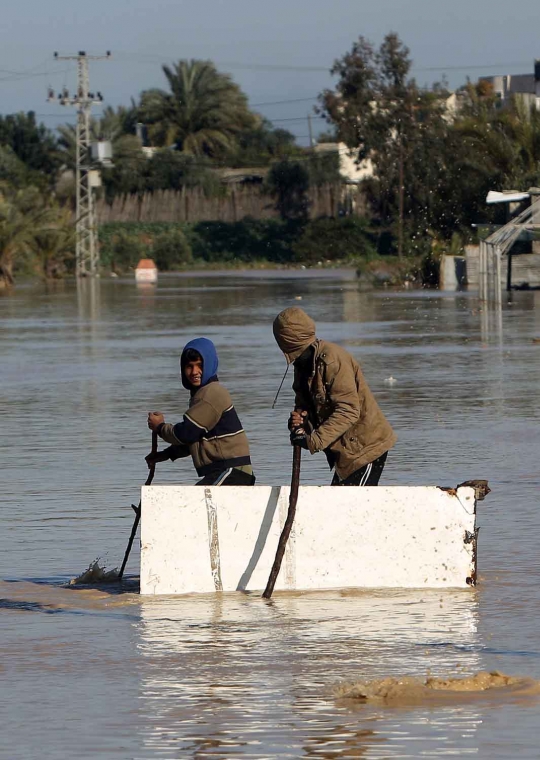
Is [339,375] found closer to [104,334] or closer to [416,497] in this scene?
[416,497]

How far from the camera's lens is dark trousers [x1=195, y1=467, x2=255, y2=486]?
7266 millimetres

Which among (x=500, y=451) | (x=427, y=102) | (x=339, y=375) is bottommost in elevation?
(x=500, y=451)

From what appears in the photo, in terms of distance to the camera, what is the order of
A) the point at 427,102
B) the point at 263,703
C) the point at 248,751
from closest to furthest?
the point at 248,751
the point at 263,703
the point at 427,102

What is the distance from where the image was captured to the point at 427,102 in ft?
223

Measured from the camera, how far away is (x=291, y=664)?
5711mm

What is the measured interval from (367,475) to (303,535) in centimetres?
51

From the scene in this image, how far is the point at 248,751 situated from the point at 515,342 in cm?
1791

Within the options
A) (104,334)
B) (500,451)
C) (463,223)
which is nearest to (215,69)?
(463,223)

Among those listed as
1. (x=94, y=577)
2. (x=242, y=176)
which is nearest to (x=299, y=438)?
(x=94, y=577)

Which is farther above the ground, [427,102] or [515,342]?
[427,102]

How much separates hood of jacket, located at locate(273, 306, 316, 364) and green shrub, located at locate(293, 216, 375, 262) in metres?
65.4

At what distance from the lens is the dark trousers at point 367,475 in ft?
23.5

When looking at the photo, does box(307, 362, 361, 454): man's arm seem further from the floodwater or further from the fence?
the fence

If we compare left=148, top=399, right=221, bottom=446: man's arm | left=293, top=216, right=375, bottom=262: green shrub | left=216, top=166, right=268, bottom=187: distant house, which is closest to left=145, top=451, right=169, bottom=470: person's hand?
left=148, top=399, right=221, bottom=446: man's arm
